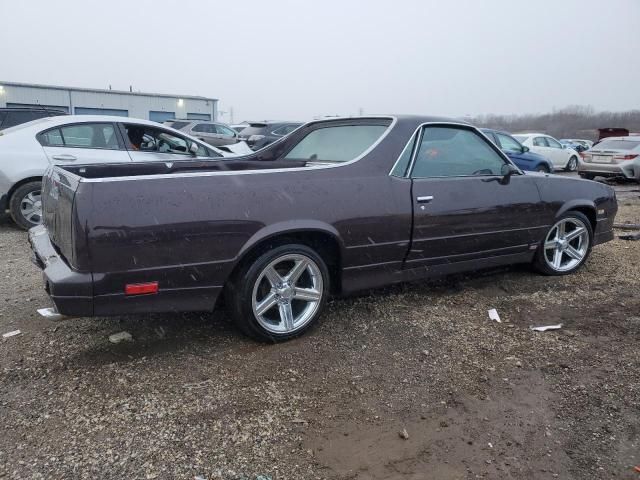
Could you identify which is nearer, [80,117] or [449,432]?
[449,432]

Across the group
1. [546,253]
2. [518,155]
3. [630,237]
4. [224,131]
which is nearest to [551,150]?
[518,155]

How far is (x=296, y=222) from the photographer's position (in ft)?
10.7

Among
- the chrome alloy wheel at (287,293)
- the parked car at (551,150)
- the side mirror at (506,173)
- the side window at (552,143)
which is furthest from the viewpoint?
the side window at (552,143)

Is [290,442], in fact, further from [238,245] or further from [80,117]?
[80,117]

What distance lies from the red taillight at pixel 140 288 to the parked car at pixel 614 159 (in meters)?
14.9

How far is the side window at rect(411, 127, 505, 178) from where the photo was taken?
3.96 metres

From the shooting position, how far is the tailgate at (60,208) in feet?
9.25

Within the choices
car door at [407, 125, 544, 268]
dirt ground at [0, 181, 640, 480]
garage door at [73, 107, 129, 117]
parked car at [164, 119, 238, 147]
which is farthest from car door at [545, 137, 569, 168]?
garage door at [73, 107, 129, 117]

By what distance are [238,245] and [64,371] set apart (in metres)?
1.27

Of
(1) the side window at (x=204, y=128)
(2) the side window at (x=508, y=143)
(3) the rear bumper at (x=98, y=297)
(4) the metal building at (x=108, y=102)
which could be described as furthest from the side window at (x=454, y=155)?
(4) the metal building at (x=108, y=102)

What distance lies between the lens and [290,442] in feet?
8.04

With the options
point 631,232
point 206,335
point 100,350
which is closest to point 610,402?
point 206,335

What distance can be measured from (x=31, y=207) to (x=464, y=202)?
Result: 17.8 feet

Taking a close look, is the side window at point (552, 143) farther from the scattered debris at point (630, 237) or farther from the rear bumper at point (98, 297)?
the rear bumper at point (98, 297)
